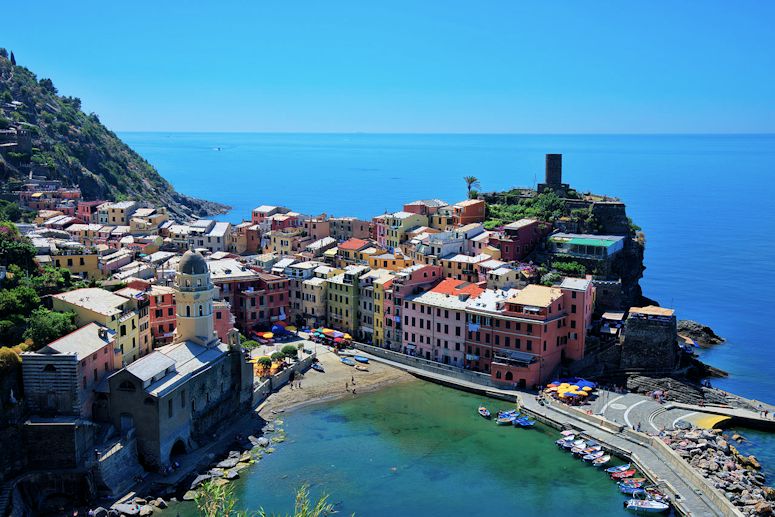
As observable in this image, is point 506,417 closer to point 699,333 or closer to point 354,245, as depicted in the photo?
point 699,333

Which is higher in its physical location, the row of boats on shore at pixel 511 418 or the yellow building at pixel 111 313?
the yellow building at pixel 111 313

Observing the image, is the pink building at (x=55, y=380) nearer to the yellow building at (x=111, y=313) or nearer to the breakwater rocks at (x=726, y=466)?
the yellow building at (x=111, y=313)

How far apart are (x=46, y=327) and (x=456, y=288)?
104ft

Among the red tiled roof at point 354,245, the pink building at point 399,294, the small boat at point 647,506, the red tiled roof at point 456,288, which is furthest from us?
the red tiled roof at point 354,245

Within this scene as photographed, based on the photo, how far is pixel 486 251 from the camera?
7150 centimetres

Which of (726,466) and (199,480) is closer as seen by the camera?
(199,480)

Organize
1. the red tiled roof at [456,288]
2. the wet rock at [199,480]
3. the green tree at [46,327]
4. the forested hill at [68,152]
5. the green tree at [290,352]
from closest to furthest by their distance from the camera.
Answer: the wet rock at [199,480] → the green tree at [46,327] → the green tree at [290,352] → the red tiled roof at [456,288] → the forested hill at [68,152]

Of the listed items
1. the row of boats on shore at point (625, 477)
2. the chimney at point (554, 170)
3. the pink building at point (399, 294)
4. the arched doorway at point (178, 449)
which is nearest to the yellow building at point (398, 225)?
the chimney at point (554, 170)

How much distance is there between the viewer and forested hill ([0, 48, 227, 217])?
10288cm

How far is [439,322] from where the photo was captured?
61.2 meters

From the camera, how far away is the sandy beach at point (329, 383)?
5450 cm

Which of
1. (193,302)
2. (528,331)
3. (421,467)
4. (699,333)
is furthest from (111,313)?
(699,333)

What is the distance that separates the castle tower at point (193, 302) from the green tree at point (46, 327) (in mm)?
7212

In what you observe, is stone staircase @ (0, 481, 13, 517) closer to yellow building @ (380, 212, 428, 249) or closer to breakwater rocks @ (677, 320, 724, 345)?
yellow building @ (380, 212, 428, 249)
